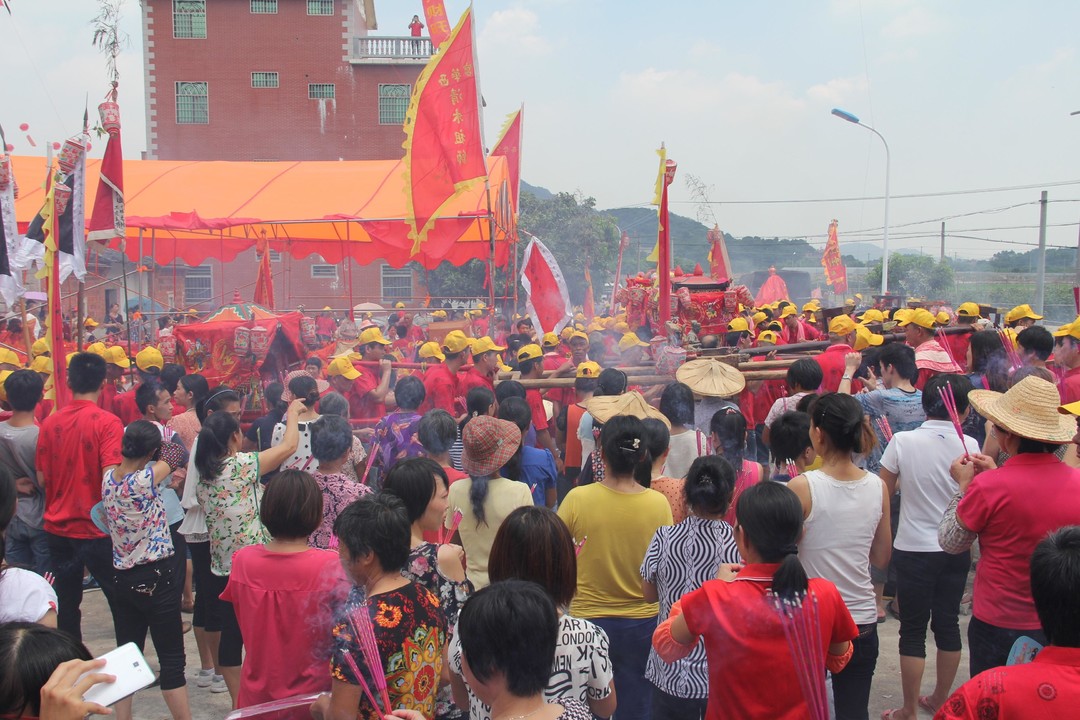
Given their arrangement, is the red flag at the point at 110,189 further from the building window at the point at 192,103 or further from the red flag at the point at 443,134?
the building window at the point at 192,103

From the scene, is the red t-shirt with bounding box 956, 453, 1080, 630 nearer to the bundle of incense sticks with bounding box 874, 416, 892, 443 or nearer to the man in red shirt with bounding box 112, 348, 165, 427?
the bundle of incense sticks with bounding box 874, 416, 892, 443

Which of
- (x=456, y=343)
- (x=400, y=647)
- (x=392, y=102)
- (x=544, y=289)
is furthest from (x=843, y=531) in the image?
(x=392, y=102)

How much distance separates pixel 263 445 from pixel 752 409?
4.10 meters

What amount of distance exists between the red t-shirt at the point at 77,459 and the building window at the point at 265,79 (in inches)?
1228

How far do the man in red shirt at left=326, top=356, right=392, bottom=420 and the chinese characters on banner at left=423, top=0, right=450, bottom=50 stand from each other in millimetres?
7946

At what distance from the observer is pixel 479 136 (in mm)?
9688

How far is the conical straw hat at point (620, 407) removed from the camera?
494cm

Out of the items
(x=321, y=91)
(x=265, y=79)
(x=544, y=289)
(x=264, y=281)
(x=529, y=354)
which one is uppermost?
(x=265, y=79)

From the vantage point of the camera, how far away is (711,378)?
5762mm

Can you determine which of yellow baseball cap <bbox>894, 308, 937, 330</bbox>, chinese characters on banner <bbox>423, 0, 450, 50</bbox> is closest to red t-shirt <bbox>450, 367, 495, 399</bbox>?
yellow baseball cap <bbox>894, 308, 937, 330</bbox>

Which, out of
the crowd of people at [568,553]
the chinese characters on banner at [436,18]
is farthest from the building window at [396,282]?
the crowd of people at [568,553]

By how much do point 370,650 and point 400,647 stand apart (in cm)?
14

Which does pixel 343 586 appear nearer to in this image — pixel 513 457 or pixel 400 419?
pixel 513 457

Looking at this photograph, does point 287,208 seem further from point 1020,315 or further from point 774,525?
point 774,525
